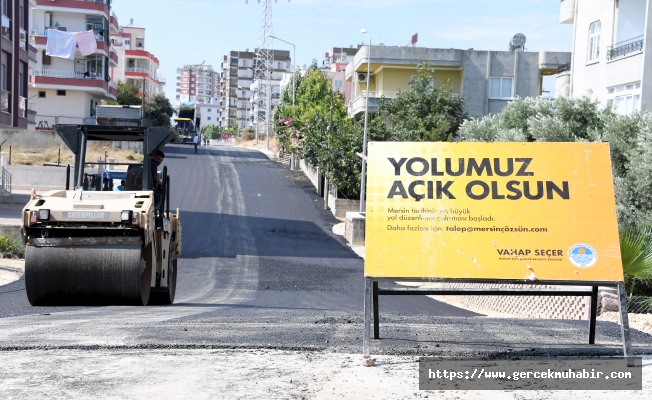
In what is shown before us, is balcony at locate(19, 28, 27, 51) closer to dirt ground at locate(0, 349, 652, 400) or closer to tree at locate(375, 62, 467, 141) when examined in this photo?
tree at locate(375, 62, 467, 141)

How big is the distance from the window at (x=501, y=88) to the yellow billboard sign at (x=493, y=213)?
45.0 m

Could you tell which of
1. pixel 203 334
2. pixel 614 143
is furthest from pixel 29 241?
pixel 614 143

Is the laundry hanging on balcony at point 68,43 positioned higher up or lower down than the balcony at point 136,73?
lower down

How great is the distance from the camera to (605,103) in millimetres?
27109

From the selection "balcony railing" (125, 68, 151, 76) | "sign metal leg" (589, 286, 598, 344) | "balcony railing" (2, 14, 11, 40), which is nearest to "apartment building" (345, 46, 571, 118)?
"balcony railing" (2, 14, 11, 40)

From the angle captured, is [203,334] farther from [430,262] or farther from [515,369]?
[515,369]

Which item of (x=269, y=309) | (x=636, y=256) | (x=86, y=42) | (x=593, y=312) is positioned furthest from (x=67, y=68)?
(x=593, y=312)

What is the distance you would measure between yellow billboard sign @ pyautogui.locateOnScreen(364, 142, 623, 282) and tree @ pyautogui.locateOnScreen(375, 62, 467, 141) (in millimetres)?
35042

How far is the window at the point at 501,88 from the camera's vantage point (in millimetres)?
50938

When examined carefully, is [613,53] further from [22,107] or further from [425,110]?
[22,107]

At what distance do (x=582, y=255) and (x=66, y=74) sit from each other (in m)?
64.0

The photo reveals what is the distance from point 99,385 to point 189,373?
0.76 meters

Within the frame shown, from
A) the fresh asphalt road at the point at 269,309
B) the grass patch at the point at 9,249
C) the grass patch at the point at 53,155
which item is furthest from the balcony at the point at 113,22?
the grass patch at the point at 9,249

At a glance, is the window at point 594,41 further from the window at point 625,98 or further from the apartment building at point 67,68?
the apartment building at point 67,68
